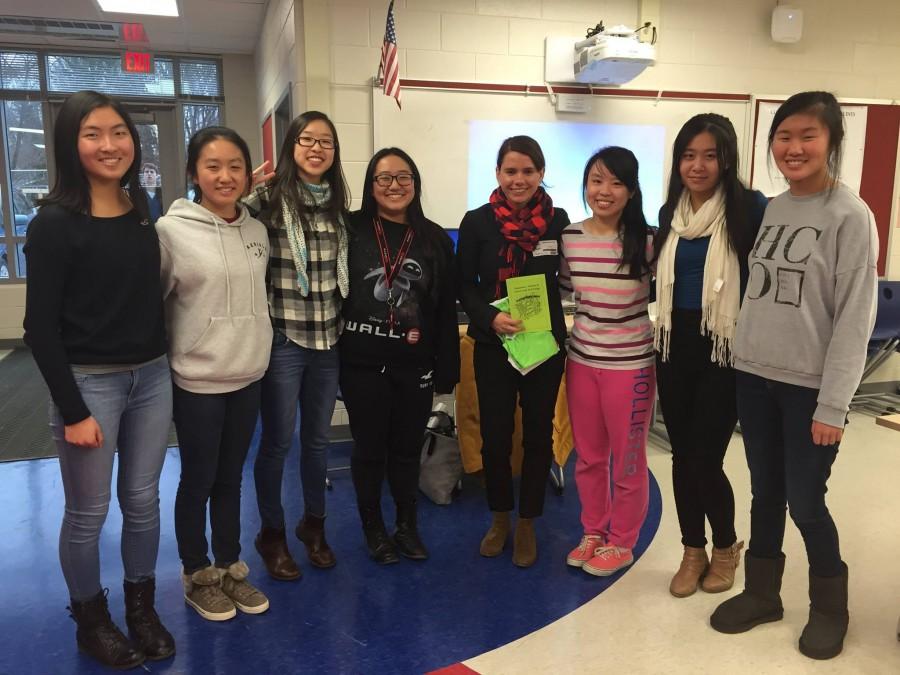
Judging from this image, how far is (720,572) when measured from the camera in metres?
2.44

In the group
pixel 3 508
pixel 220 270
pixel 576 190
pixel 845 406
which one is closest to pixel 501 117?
pixel 576 190

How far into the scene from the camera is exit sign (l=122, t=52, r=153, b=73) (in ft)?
20.2

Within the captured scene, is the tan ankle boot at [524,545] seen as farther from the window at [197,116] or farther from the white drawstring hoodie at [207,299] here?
the window at [197,116]

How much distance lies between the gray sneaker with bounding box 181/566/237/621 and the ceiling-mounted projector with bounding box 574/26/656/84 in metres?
3.20

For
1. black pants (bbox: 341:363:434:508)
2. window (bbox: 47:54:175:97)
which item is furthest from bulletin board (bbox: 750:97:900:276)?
window (bbox: 47:54:175:97)

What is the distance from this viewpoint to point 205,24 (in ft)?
18.9

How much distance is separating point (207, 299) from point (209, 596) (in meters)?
1.00

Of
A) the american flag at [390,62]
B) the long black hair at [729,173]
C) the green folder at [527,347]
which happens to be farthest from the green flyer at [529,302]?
the american flag at [390,62]

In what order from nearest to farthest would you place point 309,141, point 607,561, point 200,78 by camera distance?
point 309,141 → point 607,561 → point 200,78

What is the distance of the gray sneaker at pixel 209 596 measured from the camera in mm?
2254

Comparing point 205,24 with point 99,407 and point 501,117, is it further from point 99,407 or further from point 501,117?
point 99,407

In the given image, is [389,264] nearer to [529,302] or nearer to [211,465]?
[529,302]

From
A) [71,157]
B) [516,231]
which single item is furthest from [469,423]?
[71,157]

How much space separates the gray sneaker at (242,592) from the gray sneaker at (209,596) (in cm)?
3
